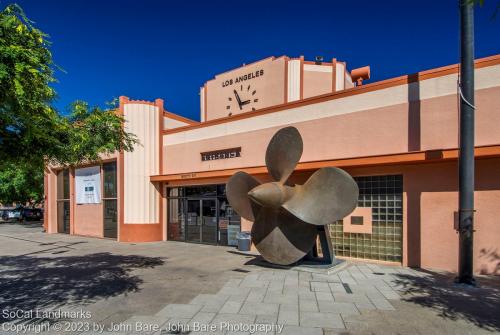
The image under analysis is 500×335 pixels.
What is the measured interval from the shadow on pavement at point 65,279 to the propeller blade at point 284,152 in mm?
4567

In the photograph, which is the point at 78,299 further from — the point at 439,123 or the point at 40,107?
the point at 439,123

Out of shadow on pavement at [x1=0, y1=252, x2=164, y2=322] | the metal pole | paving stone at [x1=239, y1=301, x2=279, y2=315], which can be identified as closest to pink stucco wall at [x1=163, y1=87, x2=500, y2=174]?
the metal pole

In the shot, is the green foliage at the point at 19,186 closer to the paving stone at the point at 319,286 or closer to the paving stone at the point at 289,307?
the paving stone at the point at 319,286

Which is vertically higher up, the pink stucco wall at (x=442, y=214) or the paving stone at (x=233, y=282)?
the pink stucco wall at (x=442, y=214)

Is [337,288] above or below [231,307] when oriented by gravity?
below

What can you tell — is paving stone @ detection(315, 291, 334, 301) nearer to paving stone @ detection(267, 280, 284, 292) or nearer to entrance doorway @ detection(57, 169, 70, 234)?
paving stone @ detection(267, 280, 284, 292)

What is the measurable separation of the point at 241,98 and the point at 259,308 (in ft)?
51.1

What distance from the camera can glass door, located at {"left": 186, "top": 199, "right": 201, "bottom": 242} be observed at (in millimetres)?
14109

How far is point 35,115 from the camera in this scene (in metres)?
4.82

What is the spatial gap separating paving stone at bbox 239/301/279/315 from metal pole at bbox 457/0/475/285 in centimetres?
481

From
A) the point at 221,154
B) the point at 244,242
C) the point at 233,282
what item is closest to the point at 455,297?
the point at 233,282

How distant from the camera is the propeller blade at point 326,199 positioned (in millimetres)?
7059

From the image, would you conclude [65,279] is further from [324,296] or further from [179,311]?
[324,296]

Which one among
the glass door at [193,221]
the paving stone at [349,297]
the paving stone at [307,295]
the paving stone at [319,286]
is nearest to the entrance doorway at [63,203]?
the glass door at [193,221]
